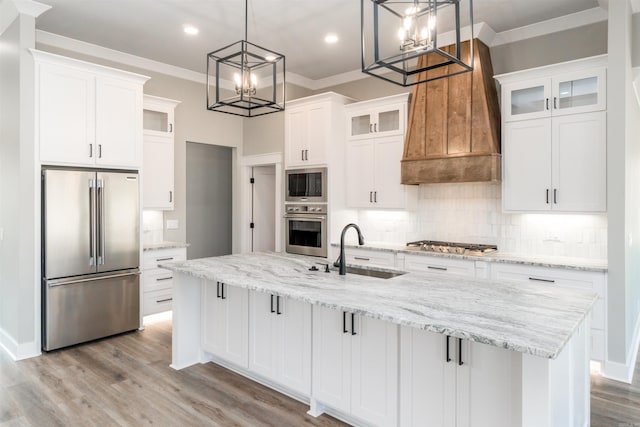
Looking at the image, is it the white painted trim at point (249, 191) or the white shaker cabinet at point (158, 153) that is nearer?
the white shaker cabinet at point (158, 153)

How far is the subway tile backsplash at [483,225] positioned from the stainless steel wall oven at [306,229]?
0.63 meters

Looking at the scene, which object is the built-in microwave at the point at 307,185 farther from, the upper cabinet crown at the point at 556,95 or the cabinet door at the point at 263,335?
the cabinet door at the point at 263,335

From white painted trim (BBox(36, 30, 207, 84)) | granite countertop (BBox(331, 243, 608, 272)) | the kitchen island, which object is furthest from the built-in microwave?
the kitchen island

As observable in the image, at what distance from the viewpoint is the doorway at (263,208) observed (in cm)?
645

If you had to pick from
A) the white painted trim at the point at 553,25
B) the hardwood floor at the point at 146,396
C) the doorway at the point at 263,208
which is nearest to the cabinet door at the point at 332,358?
the hardwood floor at the point at 146,396

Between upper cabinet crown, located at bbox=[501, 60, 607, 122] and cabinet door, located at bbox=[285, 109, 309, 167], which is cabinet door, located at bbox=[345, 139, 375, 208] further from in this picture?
upper cabinet crown, located at bbox=[501, 60, 607, 122]

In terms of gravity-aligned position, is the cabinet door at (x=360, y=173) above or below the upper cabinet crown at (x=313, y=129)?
below

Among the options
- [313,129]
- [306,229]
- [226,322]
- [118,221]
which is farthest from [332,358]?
[313,129]

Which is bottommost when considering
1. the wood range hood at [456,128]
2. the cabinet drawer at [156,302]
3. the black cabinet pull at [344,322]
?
the cabinet drawer at [156,302]

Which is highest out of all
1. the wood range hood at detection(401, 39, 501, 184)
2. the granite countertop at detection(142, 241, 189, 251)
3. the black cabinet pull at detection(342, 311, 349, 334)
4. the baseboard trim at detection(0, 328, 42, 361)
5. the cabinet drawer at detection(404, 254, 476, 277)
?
the wood range hood at detection(401, 39, 501, 184)

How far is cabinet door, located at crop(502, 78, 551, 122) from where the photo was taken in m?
3.90

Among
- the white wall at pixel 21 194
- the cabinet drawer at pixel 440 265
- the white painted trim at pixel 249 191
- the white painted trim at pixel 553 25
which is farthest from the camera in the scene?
the white painted trim at pixel 249 191

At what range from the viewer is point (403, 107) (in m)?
4.89

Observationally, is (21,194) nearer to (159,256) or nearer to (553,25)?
(159,256)
